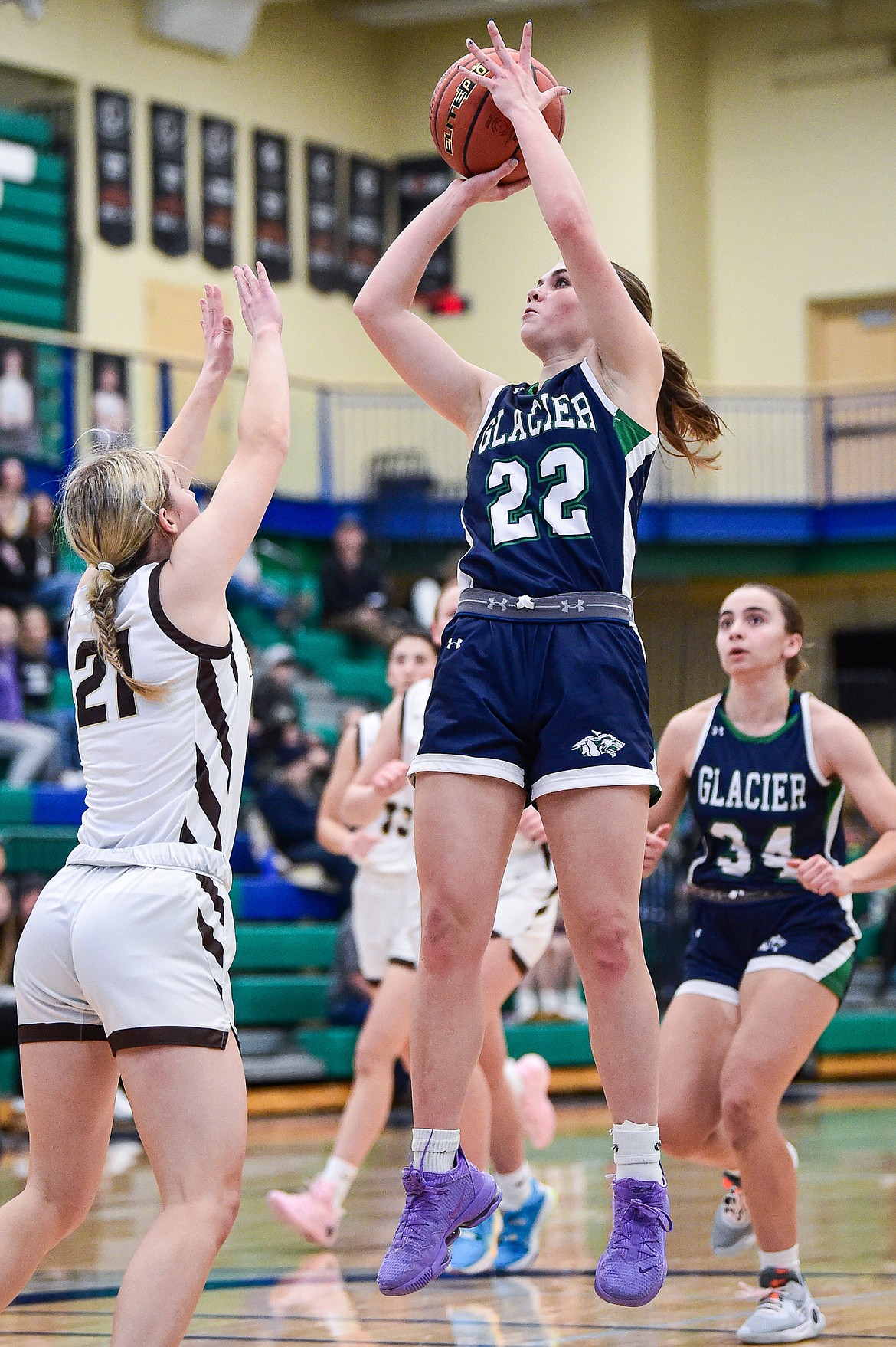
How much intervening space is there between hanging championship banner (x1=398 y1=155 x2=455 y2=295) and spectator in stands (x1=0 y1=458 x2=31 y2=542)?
9684 millimetres

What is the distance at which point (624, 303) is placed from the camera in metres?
3.72

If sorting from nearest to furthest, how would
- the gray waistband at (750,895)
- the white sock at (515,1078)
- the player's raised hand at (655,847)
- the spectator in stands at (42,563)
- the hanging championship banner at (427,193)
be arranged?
the player's raised hand at (655,847) < the gray waistband at (750,895) < the white sock at (515,1078) < the spectator in stands at (42,563) < the hanging championship banner at (427,193)

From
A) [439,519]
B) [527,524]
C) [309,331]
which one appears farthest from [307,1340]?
[309,331]

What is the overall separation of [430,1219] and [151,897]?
83 centimetres

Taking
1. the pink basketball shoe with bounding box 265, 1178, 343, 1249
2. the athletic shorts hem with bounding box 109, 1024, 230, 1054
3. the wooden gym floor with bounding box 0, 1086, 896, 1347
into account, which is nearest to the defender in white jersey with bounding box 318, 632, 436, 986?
the pink basketball shoe with bounding box 265, 1178, 343, 1249

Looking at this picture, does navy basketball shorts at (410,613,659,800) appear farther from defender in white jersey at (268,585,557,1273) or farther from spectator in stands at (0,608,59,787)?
spectator in stands at (0,608,59,787)

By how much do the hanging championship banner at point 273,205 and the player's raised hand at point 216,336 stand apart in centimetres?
1697

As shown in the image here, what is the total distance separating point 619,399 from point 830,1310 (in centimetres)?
257

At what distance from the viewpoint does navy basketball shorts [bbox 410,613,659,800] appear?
3.62 metres

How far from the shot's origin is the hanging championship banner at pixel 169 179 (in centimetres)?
1970

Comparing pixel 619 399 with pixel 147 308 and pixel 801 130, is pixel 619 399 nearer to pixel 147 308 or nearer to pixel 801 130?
pixel 147 308

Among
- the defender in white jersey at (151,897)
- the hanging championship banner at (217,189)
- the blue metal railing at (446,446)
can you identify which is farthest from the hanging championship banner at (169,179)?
the defender in white jersey at (151,897)

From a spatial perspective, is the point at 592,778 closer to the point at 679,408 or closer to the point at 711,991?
the point at 679,408

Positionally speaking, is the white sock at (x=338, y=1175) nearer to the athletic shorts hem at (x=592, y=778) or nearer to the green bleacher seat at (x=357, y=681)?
the athletic shorts hem at (x=592, y=778)
